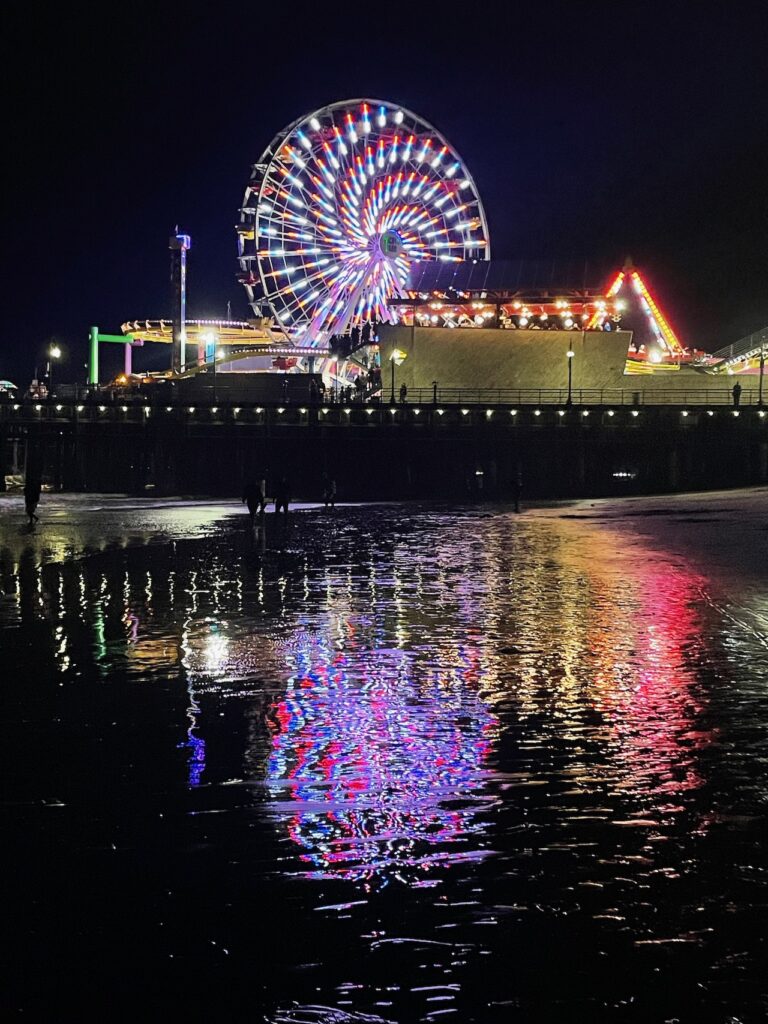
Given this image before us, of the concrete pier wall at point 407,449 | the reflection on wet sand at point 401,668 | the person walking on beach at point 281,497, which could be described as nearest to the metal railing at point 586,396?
the concrete pier wall at point 407,449

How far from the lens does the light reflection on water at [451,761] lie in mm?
6113

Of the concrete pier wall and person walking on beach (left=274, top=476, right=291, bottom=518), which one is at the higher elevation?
the concrete pier wall

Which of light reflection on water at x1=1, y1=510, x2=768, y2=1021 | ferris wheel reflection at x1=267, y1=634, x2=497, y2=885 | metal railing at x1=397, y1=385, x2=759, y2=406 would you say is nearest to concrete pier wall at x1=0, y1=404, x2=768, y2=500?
metal railing at x1=397, y1=385, x2=759, y2=406

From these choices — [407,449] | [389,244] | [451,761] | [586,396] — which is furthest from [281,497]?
[389,244]

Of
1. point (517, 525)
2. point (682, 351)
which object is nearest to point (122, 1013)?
point (517, 525)

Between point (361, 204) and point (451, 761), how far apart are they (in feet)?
256

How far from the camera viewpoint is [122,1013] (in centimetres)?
552

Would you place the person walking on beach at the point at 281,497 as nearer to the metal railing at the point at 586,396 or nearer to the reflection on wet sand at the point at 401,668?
the reflection on wet sand at the point at 401,668

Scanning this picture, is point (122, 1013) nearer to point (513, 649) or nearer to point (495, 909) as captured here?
point (495, 909)

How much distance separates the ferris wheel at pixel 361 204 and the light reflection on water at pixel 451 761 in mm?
65337

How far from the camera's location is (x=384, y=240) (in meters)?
82.8

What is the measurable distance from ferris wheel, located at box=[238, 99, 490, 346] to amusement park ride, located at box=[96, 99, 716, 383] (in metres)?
0.07

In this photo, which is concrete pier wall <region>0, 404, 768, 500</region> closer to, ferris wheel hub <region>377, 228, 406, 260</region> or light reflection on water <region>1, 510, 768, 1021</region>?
ferris wheel hub <region>377, 228, 406, 260</region>

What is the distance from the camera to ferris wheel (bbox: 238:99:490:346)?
275 ft
